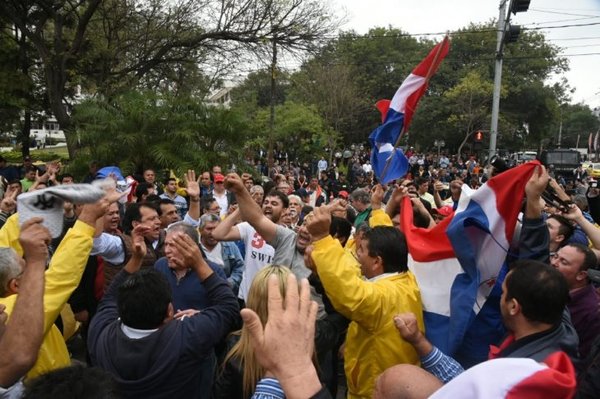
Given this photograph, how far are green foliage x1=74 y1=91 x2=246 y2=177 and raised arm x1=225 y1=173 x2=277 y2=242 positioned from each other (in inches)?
311

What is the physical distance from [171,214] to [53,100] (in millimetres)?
12402

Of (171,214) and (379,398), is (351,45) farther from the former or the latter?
(379,398)

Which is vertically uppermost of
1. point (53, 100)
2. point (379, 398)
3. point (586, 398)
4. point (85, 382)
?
point (53, 100)

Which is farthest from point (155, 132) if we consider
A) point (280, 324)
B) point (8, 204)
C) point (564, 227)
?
point (280, 324)

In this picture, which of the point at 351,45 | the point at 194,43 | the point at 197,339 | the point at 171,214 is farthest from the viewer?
the point at 351,45

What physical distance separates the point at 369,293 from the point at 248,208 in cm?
124

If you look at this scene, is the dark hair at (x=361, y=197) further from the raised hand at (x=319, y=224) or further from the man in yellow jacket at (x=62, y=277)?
the man in yellow jacket at (x=62, y=277)

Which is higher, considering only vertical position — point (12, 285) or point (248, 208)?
point (248, 208)

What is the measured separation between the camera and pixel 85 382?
5.06ft

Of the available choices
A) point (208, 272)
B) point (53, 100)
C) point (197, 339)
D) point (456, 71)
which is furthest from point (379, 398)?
point (456, 71)

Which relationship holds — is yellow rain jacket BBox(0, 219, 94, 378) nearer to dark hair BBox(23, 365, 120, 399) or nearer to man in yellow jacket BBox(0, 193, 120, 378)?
man in yellow jacket BBox(0, 193, 120, 378)

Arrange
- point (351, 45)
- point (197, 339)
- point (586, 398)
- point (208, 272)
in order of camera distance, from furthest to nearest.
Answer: point (351, 45), point (208, 272), point (197, 339), point (586, 398)

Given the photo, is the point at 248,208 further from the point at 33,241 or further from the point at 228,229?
the point at 33,241

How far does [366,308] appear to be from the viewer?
2.49 m
